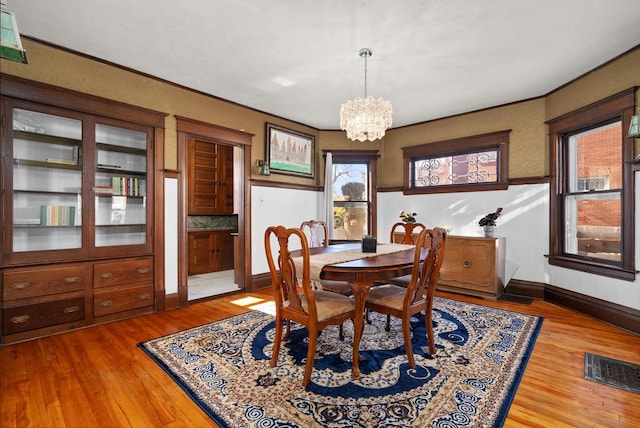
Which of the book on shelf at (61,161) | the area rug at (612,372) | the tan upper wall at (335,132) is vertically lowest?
the area rug at (612,372)

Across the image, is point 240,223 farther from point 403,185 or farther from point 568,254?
point 568,254

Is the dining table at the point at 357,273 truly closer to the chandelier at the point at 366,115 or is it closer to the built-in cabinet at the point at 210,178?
the chandelier at the point at 366,115

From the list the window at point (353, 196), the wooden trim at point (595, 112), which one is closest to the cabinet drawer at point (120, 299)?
the window at point (353, 196)

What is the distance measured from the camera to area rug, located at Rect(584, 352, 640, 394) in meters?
2.02

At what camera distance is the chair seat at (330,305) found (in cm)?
207

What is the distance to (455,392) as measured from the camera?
1.91 m

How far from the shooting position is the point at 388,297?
237cm

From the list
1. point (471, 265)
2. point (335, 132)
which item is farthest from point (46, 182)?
point (471, 265)

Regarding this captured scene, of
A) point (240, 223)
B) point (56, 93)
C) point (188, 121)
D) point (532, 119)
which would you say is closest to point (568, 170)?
point (532, 119)

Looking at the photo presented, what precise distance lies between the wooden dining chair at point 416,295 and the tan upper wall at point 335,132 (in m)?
2.67

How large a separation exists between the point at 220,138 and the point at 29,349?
2894 millimetres

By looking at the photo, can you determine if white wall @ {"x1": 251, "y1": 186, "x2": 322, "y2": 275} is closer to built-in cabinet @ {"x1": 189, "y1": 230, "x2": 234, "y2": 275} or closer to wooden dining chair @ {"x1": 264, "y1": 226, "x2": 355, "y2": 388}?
built-in cabinet @ {"x1": 189, "y1": 230, "x2": 234, "y2": 275}

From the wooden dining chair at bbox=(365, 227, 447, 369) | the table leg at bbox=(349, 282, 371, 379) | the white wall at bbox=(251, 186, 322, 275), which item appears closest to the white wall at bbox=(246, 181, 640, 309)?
the white wall at bbox=(251, 186, 322, 275)

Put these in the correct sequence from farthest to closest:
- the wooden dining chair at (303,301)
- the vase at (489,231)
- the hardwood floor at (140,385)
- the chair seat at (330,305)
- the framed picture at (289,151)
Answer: the framed picture at (289,151), the vase at (489,231), the chair seat at (330,305), the wooden dining chair at (303,301), the hardwood floor at (140,385)
